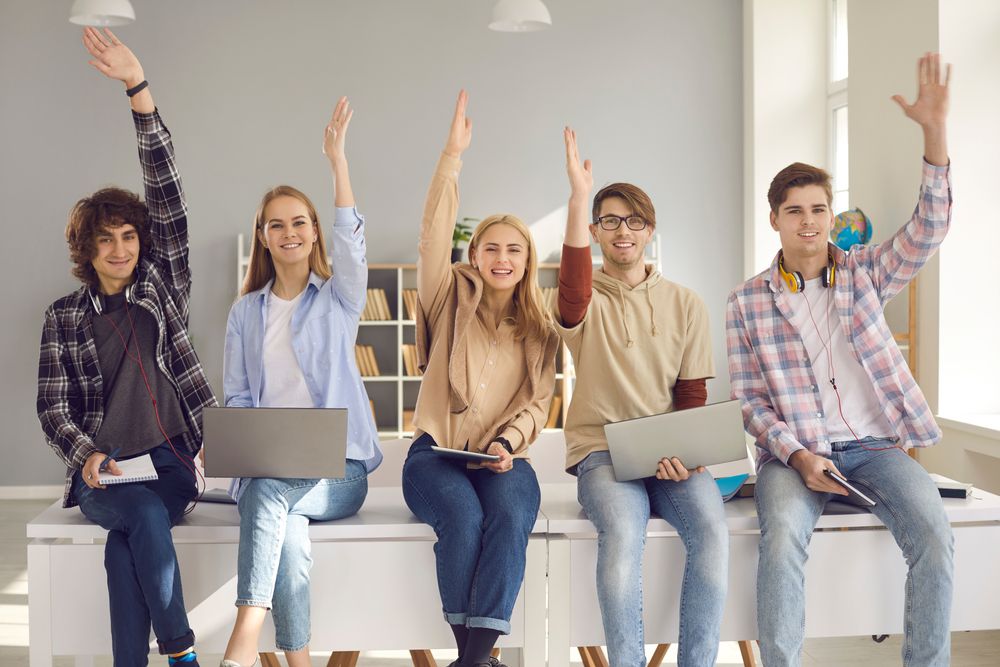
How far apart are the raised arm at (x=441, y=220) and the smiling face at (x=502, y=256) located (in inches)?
3.7

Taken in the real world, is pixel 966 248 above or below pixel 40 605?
above

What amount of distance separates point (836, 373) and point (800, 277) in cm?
27

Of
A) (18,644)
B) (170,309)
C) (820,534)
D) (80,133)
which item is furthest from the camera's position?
(80,133)

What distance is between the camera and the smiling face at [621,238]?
248cm

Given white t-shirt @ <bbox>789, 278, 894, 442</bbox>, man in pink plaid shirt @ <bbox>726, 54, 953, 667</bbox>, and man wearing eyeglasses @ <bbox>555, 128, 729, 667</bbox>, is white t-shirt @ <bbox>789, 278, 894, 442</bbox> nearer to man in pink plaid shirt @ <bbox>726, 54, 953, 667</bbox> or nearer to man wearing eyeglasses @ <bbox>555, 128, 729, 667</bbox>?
man in pink plaid shirt @ <bbox>726, 54, 953, 667</bbox>

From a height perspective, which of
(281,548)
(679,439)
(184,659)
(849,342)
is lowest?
(184,659)

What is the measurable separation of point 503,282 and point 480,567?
0.73 m

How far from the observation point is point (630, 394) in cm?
241

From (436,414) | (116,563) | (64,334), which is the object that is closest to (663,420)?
(436,414)

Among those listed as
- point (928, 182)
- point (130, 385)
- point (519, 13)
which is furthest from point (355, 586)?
point (519, 13)

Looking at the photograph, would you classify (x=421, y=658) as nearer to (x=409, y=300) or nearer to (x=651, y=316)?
(x=651, y=316)

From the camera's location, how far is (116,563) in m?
2.07

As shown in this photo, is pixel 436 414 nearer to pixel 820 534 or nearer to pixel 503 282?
pixel 503 282

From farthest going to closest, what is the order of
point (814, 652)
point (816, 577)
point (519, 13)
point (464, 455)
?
1. point (519, 13)
2. point (814, 652)
3. point (816, 577)
4. point (464, 455)
